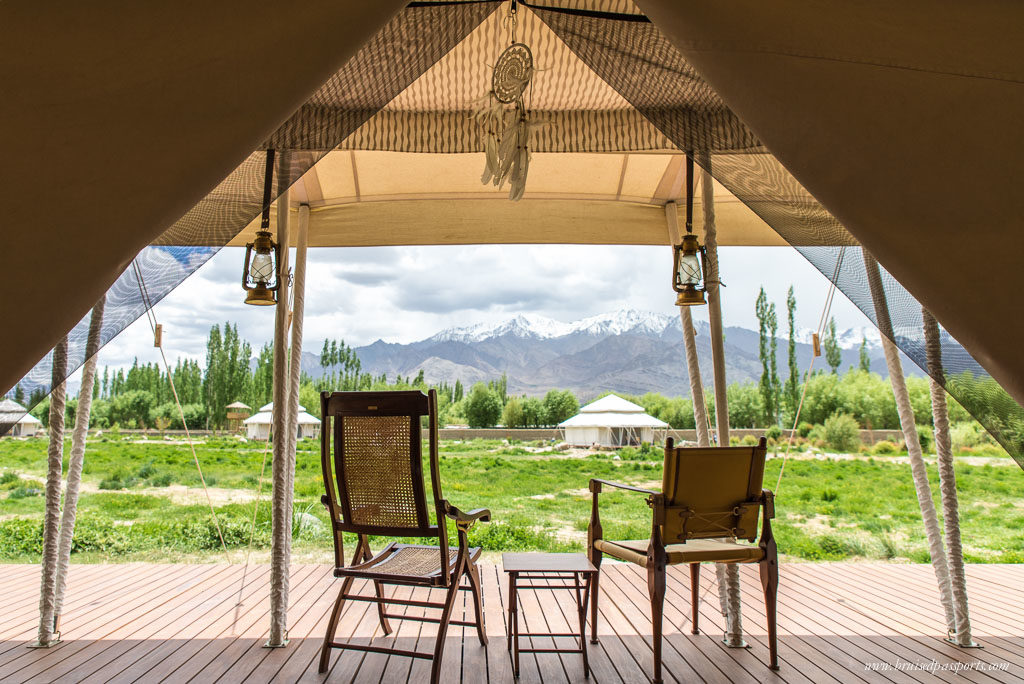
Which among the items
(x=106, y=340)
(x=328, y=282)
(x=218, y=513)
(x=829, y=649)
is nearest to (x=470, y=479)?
(x=218, y=513)

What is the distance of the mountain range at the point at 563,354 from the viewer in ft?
34.9

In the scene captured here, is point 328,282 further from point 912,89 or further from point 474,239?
point 912,89

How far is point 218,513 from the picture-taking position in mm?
7188

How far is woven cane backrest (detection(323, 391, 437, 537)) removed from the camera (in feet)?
7.22

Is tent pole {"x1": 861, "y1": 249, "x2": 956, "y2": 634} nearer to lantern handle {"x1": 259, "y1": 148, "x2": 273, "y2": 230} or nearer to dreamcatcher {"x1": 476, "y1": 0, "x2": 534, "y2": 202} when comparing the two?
dreamcatcher {"x1": 476, "y1": 0, "x2": 534, "y2": 202}

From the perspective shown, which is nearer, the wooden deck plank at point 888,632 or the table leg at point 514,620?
the table leg at point 514,620

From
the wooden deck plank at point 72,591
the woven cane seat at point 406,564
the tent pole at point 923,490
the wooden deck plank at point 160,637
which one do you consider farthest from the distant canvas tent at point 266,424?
the tent pole at point 923,490

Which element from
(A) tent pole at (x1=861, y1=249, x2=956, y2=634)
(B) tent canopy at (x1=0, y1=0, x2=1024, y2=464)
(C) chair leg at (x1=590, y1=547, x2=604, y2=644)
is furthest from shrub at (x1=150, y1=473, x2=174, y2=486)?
(A) tent pole at (x1=861, y1=249, x2=956, y2=634)

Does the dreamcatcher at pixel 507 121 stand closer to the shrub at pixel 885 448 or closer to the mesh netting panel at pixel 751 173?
the mesh netting panel at pixel 751 173

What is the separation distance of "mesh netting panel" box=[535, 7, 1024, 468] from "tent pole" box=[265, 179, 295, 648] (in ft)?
4.95

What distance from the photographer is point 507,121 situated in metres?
1.78

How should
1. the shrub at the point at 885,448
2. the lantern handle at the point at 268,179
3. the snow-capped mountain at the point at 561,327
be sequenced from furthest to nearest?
the snow-capped mountain at the point at 561,327 → the shrub at the point at 885,448 → the lantern handle at the point at 268,179

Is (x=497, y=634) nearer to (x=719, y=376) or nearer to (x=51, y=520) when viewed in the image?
(x=719, y=376)

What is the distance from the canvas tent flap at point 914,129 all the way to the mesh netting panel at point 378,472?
5.98ft
